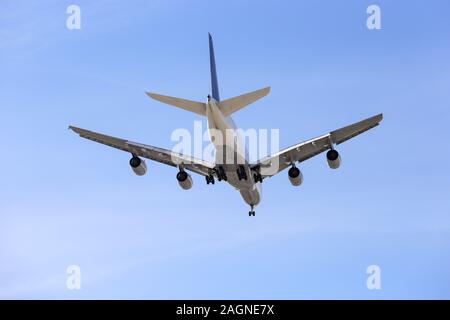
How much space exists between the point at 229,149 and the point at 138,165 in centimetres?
641

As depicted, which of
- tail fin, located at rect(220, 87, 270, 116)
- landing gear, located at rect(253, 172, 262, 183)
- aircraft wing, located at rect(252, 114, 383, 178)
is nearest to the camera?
tail fin, located at rect(220, 87, 270, 116)

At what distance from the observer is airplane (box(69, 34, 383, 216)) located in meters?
42.8

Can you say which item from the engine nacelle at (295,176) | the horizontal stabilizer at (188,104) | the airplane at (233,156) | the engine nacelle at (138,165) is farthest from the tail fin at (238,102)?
the engine nacelle at (138,165)

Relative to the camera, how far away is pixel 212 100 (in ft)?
133

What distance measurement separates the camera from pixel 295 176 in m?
45.8

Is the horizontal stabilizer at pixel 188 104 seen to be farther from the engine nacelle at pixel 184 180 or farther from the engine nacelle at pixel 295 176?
the engine nacelle at pixel 295 176

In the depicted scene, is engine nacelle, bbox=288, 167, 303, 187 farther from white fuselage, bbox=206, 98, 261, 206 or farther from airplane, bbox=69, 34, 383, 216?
white fuselage, bbox=206, 98, 261, 206

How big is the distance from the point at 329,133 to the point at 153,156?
11.3 meters

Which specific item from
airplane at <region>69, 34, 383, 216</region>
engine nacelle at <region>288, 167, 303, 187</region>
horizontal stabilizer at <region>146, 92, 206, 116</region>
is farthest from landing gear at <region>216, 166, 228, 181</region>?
horizontal stabilizer at <region>146, 92, 206, 116</region>

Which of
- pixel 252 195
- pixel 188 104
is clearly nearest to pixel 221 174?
pixel 252 195
